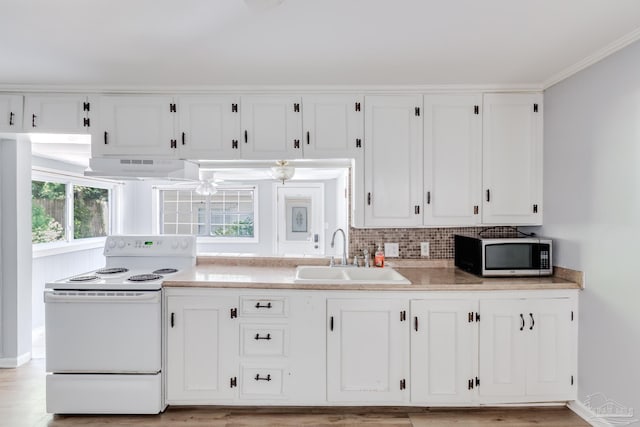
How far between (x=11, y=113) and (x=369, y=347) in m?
3.07

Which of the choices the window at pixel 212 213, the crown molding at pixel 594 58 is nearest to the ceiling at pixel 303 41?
the crown molding at pixel 594 58

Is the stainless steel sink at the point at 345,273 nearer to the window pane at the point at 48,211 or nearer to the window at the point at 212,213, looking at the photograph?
the window at the point at 212,213

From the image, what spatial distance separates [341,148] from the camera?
2770 millimetres

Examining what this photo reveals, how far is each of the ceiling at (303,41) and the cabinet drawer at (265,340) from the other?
172 centimetres

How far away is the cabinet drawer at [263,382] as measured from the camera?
2432 mm

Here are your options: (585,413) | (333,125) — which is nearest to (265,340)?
(333,125)

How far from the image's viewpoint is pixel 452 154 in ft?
9.09

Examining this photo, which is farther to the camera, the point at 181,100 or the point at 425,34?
the point at 181,100

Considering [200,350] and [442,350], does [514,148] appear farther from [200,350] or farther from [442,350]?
[200,350]

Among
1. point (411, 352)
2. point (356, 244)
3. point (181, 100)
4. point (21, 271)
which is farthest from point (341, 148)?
point (21, 271)

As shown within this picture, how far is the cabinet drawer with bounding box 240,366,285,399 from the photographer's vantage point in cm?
243

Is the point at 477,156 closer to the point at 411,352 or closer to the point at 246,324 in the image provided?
the point at 411,352

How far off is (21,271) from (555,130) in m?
4.43

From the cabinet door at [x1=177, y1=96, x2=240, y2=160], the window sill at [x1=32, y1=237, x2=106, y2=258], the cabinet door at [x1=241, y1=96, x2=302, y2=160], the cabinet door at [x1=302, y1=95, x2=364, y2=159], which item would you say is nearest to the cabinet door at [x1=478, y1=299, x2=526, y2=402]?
the cabinet door at [x1=302, y1=95, x2=364, y2=159]
